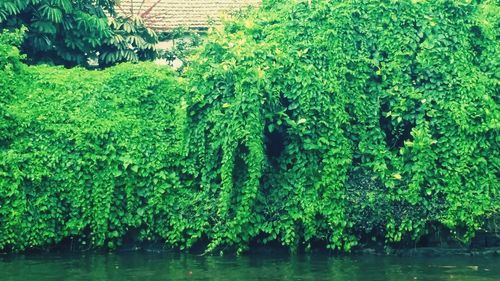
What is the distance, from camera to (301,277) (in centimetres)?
899

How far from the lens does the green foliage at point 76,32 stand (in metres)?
12.8

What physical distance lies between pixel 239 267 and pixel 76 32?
5800 millimetres

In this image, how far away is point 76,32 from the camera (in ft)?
43.5

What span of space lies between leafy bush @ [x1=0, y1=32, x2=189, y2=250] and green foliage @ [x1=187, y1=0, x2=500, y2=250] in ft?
2.07

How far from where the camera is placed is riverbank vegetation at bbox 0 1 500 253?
10.7 meters

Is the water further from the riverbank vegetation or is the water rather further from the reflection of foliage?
the reflection of foliage

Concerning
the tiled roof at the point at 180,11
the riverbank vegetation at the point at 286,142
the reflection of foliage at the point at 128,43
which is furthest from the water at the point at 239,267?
the tiled roof at the point at 180,11

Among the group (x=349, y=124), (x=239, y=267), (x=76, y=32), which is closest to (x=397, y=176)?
(x=349, y=124)

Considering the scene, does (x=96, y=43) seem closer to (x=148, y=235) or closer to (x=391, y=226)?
(x=148, y=235)

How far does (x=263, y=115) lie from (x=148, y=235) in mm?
2496

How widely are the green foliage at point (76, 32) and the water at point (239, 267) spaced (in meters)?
4.21

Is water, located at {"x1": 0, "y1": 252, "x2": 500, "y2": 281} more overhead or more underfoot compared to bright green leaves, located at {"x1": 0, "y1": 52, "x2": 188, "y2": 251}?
more underfoot

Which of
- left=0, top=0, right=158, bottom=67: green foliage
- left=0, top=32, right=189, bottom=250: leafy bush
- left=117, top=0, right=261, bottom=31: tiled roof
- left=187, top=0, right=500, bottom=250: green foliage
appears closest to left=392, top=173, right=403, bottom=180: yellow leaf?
left=187, top=0, right=500, bottom=250: green foliage

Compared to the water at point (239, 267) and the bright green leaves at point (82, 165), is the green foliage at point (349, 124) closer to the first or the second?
the water at point (239, 267)
